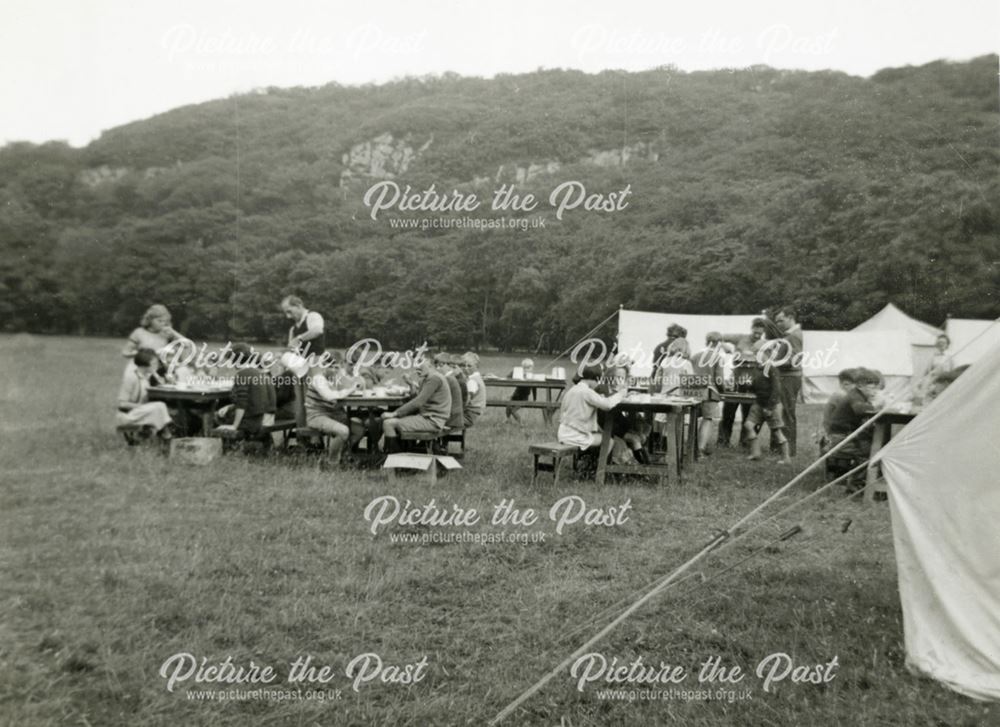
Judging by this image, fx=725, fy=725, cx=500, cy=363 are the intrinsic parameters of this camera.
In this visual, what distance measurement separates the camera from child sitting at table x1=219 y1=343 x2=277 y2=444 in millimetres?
7973

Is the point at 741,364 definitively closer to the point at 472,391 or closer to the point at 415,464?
the point at 472,391

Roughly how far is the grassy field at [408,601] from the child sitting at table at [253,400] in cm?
79

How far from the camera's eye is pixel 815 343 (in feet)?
55.6

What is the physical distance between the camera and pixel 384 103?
1381 centimetres

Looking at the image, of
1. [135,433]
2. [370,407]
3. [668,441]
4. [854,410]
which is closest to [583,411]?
[668,441]

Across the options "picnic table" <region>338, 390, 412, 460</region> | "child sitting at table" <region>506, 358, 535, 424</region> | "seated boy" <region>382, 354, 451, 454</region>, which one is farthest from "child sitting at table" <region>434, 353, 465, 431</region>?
"child sitting at table" <region>506, 358, 535, 424</region>

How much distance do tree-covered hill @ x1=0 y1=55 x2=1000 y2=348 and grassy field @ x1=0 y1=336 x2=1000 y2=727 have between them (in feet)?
11.3

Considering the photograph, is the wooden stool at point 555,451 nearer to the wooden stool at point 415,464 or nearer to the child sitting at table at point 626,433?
the child sitting at table at point 626,433

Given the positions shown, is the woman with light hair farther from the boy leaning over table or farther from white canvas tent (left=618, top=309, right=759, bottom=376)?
white canvas tent (left=618, top=309, right=759, bottom=376)

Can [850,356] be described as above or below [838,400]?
below

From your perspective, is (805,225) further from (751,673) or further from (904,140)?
(751,673)

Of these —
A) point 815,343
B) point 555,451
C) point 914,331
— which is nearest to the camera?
point 555,451

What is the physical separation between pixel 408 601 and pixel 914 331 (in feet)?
52.9

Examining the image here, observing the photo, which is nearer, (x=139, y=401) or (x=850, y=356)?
(x=139, y=401)
